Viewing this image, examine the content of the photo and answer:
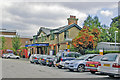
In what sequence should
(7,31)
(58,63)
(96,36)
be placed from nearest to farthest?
(58,63) → (96,36) → (7,31)

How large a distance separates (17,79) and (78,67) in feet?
21.9

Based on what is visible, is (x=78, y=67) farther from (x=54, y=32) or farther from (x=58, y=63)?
(x=54, y=32)

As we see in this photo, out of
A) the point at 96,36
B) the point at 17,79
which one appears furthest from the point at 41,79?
the point at 96,36

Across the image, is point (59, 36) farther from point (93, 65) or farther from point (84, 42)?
point (93, 65)

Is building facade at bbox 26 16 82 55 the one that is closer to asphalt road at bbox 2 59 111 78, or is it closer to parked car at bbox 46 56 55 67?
parked car at bbox 46 56 55 67

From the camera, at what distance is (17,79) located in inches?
481

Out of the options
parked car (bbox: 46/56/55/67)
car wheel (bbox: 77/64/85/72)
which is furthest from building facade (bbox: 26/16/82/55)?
car wheel (bbox: 77/64/85/72)

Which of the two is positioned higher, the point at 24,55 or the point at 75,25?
the point at 75,25

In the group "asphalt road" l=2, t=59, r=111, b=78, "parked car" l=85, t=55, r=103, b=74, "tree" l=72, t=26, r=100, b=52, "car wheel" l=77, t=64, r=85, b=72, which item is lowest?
"asphalt road" l=2, t=59, r=111, b=78

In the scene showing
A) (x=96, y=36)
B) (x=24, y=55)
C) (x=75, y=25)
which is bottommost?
(x=24, y=55)

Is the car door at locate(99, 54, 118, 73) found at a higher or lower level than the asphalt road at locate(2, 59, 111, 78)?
higher

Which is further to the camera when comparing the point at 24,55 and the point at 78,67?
the point at 24,55

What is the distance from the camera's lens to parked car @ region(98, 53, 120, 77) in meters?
12.0

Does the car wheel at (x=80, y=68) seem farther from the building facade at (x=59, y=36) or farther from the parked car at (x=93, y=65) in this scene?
the building facade at (x=59, y=36)
